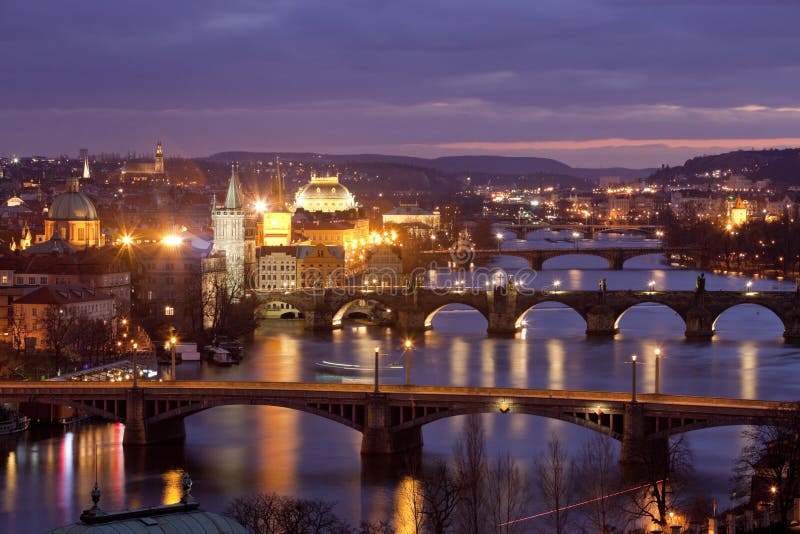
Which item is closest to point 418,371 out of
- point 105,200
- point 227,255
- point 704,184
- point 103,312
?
point 103,312

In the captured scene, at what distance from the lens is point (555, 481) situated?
22344 mm

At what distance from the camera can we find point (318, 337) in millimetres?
46594

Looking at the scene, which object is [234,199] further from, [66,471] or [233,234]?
[66,471]

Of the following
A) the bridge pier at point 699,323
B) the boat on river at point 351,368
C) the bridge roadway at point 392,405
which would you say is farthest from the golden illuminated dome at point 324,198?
the bridge roadway at point 392,405

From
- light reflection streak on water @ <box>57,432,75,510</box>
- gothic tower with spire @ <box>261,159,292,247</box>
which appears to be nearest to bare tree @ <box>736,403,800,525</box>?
light reflection streak on water @ <box>57,432,75,510</box>

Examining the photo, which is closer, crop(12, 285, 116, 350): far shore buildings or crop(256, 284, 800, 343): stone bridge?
crop(12, 285, 116, 350): far shore buildings

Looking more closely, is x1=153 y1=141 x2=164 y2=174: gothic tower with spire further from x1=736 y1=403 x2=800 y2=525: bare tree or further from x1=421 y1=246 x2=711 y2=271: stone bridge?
x1=736 y1=403 x2=800 y2=525: bare tree

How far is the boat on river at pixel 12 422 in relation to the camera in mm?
29703

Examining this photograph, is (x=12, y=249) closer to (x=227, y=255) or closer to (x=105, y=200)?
(x=227, y=255)

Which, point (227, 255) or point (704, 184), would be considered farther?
point (704, 184)

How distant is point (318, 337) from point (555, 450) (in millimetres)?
23044

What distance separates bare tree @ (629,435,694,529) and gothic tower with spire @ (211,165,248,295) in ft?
99.9

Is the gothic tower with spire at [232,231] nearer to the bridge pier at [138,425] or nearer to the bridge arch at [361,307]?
the bridge arch at [361,307]

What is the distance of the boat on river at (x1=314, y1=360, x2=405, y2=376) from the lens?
37062 millimetres
